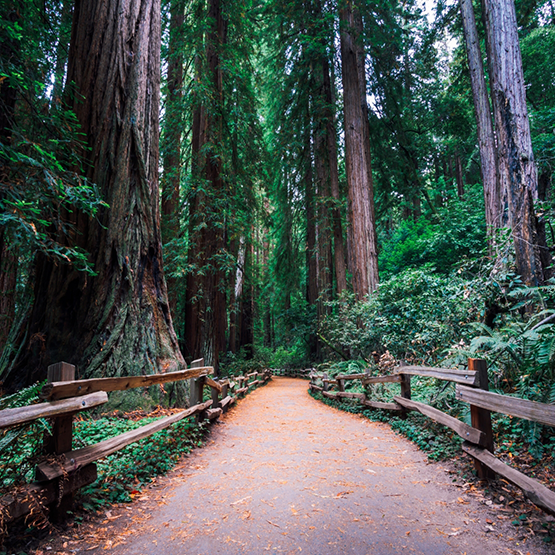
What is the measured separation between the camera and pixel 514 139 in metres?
6.61

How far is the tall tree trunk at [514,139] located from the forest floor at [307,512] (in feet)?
13.6

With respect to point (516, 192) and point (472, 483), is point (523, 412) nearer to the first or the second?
point (472, 483)

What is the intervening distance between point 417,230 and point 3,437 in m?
15.6

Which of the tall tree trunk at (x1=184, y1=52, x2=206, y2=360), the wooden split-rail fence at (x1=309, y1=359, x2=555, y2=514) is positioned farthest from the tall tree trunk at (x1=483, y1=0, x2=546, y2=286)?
the tall tree trunk at (x1=184, y1=52, x2=206, y2=360)

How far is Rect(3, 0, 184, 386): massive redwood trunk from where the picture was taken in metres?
5.20

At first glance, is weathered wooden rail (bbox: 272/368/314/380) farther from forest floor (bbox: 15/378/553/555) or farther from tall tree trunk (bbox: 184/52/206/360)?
forest floor (bbox: 15/378/553/555)

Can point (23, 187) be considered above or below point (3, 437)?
above

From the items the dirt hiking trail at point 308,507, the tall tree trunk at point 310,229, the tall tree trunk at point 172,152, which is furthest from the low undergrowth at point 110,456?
the tall tree trunk at point 310,229

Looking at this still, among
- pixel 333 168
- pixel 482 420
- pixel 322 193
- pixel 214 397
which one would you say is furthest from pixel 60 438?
pixel 322 193

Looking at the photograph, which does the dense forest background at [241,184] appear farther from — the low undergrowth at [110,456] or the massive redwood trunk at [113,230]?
the low undergrowth at [110,456]

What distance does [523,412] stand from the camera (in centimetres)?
278

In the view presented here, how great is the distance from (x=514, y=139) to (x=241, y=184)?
828cm

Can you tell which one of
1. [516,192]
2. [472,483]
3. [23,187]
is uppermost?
[516,192]

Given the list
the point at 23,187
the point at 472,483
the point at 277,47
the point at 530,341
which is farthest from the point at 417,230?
the point at 23,187
